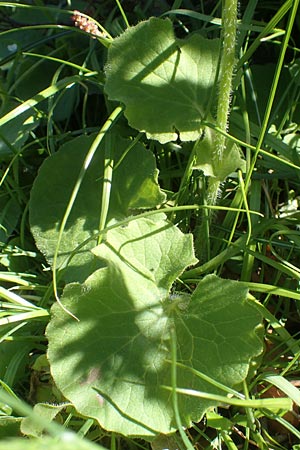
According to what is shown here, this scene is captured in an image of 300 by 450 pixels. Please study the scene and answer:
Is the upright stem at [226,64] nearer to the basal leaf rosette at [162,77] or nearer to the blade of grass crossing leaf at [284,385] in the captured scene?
the basal leaf rosette at [162,77]

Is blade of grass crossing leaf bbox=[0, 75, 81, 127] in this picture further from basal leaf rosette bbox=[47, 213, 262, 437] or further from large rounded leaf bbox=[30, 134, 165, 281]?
basal leaf rosette bbox=[47, 213, 262, 437]

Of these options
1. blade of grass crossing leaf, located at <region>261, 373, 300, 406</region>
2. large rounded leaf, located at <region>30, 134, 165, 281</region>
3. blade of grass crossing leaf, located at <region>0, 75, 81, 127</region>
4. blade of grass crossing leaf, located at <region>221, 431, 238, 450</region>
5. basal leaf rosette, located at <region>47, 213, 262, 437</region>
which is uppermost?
blade of grass crossing leaf, located at <region>0, 75, 81, 127</region>

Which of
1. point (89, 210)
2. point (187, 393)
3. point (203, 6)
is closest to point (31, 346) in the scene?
point (89, 210)

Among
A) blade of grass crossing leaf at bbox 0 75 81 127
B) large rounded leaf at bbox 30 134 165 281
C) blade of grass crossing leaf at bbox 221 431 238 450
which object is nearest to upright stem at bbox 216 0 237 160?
large rounded leaf at bbox 30 134 165 281

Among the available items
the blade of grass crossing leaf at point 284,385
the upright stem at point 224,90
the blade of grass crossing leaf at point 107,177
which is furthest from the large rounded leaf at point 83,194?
the blade of grass crossing leaf at point 284,385

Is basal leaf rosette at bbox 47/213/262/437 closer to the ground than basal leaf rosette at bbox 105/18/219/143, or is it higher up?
closer to the ground

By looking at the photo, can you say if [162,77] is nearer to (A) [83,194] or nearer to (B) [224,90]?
(B) [224,90]

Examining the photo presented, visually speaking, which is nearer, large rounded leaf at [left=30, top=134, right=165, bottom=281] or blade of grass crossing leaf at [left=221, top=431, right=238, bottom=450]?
blade of grass crossing leaf at [left=221, top=431, right=238, bottom=450]

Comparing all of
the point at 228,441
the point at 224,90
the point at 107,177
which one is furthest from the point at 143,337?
the point at 224,90
